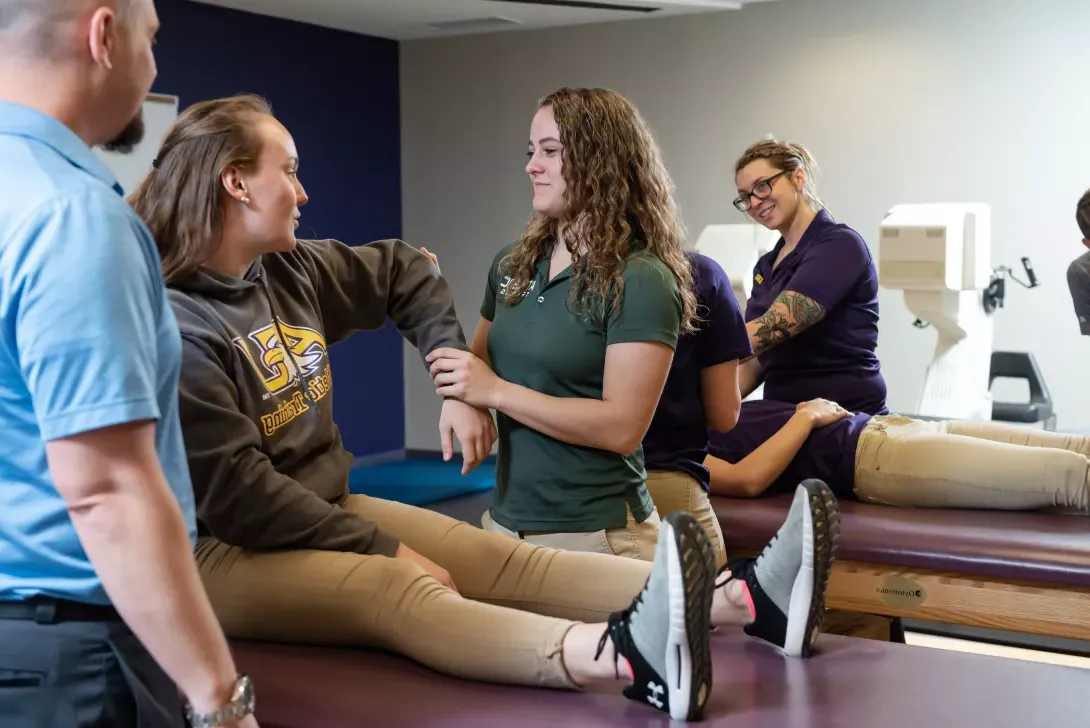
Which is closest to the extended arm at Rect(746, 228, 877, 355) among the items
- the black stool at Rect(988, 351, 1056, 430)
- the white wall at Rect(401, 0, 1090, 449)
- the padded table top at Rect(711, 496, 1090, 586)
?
the padded table top at Rect(711, 496, 1090, 586)

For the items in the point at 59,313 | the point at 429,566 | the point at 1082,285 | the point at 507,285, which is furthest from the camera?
the point at 1082,285

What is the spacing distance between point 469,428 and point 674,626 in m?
0.67

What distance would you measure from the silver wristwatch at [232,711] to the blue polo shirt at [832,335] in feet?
Result: 7.09

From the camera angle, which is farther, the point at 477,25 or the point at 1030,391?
the point at 477,25

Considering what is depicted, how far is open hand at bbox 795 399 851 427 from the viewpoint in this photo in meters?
2.93

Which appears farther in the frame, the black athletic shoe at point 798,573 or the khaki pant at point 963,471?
the khaki pant at point 963,471

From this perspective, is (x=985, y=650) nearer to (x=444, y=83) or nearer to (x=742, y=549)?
(x=742, y=549)

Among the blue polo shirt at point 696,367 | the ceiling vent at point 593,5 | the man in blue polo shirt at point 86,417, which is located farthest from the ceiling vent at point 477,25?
the man in blue polo shirt at point 86,417

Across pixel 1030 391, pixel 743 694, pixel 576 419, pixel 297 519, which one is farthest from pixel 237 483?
pixel 1030 391

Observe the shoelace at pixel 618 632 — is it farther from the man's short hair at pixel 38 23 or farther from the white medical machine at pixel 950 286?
the white medical machine at pixel 950 286

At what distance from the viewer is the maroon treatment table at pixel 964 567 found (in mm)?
2389

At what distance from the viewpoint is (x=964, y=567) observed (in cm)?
247

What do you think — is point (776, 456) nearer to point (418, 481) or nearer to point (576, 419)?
point (576, 419)

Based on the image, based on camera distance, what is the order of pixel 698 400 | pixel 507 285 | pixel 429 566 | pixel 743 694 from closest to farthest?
pixel 743 694
pixel 429 566
pixel 507 285
pixel 698 400
